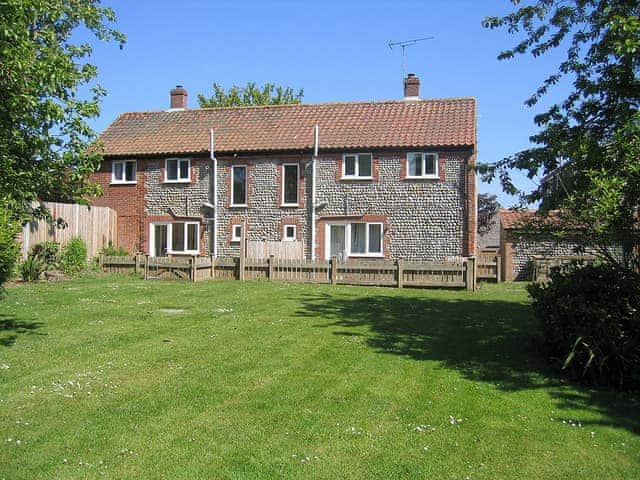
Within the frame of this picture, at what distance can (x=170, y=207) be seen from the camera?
98.5 feet

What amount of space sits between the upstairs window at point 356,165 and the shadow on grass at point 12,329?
1846 cm

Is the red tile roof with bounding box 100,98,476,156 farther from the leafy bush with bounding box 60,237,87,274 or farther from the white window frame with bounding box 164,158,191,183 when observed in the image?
the leafy bush with bounding box 60,237,87,274

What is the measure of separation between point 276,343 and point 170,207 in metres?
21.2

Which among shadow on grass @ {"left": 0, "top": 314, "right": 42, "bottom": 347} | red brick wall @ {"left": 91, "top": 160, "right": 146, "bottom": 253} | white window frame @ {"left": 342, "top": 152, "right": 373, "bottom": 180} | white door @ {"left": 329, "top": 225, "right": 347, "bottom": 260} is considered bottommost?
shadow on grass @ {"left": 0, "top": 314, "right": 42, "bottom": 347}

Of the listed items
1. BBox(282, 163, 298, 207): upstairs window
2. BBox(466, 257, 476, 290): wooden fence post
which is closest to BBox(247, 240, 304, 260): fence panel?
BBox(282, 163, 298, 207): upstairs window

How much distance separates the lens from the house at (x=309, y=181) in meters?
27.0

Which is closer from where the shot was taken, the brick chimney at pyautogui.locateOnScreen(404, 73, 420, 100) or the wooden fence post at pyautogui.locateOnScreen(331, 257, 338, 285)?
the wooden fence post at pyautogui.locateOnScreen(331, 257, 338, 285)

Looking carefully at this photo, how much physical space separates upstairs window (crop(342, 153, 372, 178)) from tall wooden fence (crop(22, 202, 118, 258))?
11.0m

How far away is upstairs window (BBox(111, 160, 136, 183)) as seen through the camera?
1209 inches

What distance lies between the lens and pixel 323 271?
71.9 ft

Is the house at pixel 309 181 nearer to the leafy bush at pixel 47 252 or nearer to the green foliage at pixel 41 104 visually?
the leafy bush at pixel 47 252

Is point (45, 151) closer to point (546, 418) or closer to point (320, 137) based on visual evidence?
point (546, 418)

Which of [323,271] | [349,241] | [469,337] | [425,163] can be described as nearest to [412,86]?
[425,163]

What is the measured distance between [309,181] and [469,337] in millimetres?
18179
